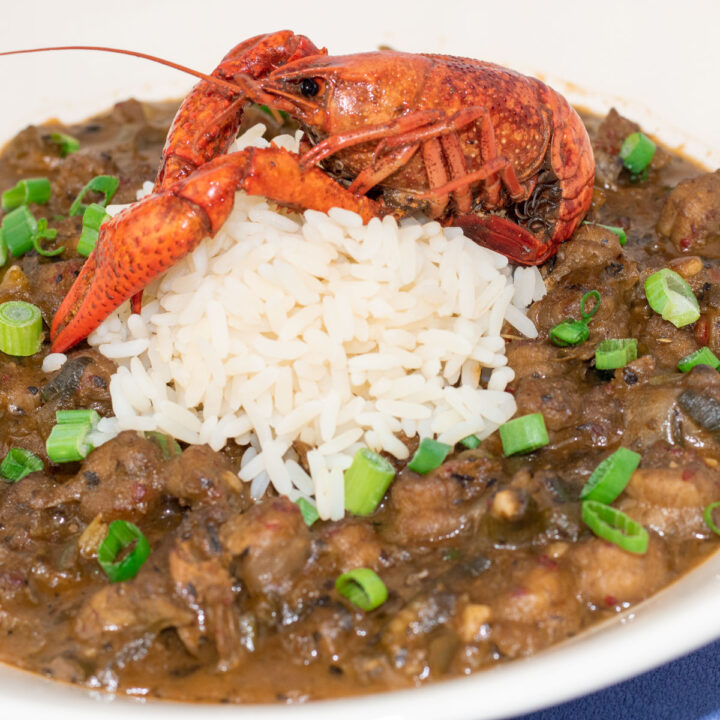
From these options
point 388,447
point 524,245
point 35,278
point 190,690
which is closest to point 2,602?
point 190,690

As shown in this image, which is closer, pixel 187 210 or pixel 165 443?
pixel 187 210

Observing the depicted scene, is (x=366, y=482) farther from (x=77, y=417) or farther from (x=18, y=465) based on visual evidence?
(x=18, y=465)

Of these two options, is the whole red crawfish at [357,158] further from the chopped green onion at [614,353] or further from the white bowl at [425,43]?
the white bowl at [425,43]

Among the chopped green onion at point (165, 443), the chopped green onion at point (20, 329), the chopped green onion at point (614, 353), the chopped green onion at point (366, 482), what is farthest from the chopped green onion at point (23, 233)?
the chopped green onion at point (614, 353)

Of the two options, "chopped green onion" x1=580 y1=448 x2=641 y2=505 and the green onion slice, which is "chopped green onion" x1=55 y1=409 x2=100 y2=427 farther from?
"chopped green onion" x1=580 y1=448 x2=641 y2=505

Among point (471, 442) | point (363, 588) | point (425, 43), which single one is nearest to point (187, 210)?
point (471, 442)

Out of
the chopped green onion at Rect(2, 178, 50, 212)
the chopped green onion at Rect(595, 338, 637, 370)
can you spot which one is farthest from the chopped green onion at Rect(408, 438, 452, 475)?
the chopped green onion at Rect(2, 178, 50, 212)
